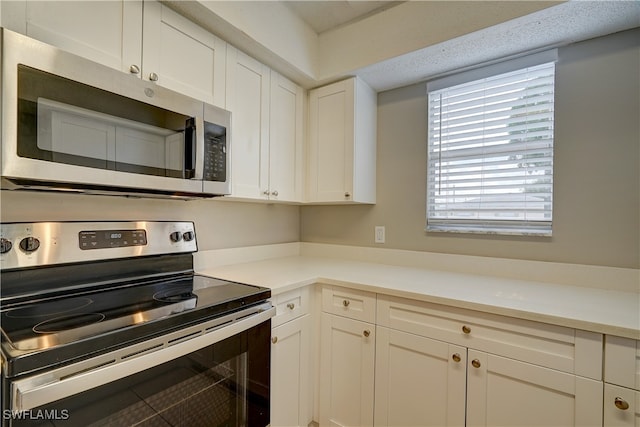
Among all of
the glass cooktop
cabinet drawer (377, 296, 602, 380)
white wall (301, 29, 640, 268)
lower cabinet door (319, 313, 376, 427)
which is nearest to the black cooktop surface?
the glass cooktop

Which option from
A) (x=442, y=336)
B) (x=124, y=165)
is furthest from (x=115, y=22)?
(x=442, y=336)

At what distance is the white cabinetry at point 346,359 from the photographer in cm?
151

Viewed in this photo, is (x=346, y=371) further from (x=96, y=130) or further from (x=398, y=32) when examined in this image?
(x=398, y=32)

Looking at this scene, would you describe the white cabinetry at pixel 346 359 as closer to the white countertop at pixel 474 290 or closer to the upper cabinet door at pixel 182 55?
the white countertop at pixel 474 290

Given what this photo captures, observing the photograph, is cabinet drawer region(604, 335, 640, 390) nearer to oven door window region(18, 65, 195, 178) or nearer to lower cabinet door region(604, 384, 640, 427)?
lower cabinet door region(604, 384, 640, 427)

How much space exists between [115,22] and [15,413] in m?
1.27

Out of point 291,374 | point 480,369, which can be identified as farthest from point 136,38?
point 480,369

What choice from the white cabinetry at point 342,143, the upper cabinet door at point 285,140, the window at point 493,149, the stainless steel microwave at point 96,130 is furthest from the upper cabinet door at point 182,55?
the window at point 493,149

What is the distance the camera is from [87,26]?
109cm

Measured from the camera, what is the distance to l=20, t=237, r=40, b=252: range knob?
110 cm

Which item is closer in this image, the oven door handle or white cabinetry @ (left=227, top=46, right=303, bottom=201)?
the oven door handle

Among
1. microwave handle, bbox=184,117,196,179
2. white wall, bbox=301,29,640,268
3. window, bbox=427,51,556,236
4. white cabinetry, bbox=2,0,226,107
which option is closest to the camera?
white cabinetry, bbox=2,0,226,107

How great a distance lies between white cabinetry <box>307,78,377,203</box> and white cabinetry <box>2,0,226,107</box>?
2.39 feet

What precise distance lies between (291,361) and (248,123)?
128cm
